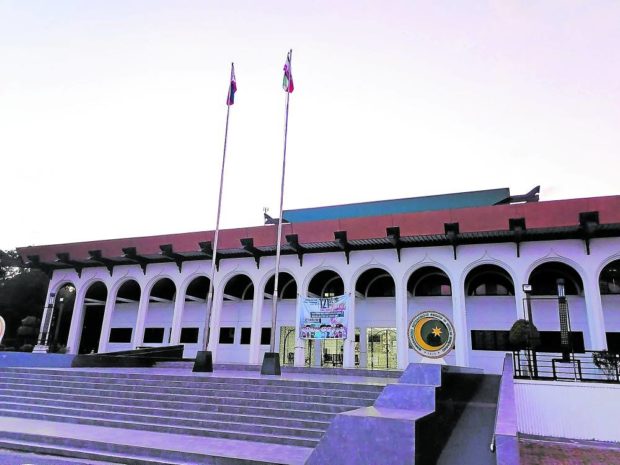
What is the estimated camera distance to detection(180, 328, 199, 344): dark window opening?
2476 cm

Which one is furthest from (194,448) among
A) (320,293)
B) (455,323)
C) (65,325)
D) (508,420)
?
(65,325)

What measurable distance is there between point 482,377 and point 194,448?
7.40 metres

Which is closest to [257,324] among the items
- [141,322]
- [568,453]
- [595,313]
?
[141,322]

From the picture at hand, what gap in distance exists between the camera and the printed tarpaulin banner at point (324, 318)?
59.0 ft

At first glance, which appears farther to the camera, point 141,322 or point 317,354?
point 141,322

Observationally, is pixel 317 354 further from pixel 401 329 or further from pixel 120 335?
pixel 120 335

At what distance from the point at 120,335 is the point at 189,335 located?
18.0 ft

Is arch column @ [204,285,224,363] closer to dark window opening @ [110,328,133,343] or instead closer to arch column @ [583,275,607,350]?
dark window opening @ [110,328,133,343]

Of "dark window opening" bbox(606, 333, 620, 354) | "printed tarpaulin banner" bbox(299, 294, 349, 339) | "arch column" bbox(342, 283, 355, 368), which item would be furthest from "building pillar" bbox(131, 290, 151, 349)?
"dark window opening" bbox(606, 333, 620, 354)

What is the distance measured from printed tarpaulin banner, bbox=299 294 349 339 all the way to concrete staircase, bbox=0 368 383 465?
28.8 feet

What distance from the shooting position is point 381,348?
21.0 meters

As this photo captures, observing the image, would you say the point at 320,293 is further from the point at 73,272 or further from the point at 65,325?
the point at 65,325

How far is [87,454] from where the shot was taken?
6.09 metres

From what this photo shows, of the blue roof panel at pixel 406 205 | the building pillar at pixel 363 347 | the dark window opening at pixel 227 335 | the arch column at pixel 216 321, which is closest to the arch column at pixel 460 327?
the building pillar at pixel 363 347
